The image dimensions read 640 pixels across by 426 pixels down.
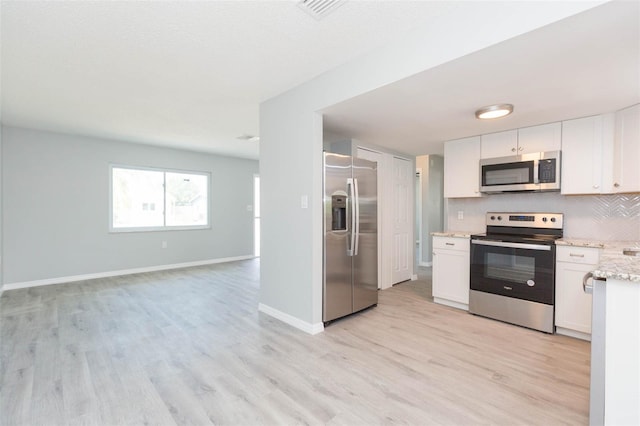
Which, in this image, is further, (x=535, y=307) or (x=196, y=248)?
(x=196, y=248)

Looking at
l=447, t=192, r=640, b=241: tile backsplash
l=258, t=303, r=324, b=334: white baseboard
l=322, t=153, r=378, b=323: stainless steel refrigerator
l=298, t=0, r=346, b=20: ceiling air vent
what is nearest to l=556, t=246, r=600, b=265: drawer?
l=447, t=192, r=640, b=241: tile backsplash

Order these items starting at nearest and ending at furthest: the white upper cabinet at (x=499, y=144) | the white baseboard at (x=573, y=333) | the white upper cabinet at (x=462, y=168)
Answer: the white baseboard at (x=573, y=333)
the white upper cabinet at (x=499, y=144)
the white upper cabinet at (x=462, y=168)

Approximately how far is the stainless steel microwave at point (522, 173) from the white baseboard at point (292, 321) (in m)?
2.54

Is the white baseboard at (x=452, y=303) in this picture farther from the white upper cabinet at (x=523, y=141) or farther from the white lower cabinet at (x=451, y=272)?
the white upper cabinet at (x=523, y=141)

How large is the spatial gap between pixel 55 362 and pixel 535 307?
4.25m

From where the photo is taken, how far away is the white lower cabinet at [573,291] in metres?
2.66

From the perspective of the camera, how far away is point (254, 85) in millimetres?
2986

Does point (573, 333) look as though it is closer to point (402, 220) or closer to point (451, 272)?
point (451, 272)

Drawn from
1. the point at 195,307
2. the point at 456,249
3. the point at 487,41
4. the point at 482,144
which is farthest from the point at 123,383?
the point at 482,144

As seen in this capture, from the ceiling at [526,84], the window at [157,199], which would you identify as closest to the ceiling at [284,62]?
the ceiling at [526,84]

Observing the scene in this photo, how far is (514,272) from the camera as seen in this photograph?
307 cm

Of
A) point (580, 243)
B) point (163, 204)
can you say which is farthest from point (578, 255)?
point (163, 204)

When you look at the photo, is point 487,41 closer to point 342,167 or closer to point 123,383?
point 342,167

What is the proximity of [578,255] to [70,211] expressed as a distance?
6936mm
